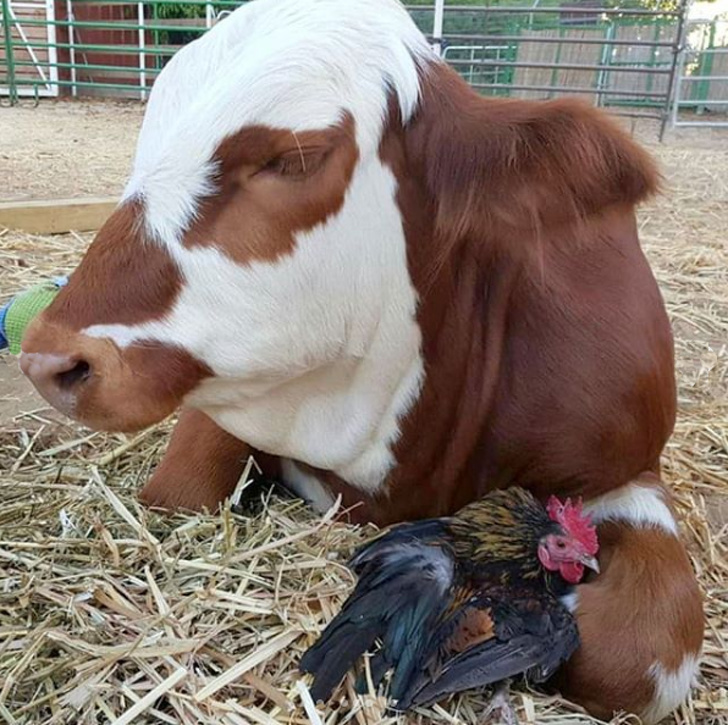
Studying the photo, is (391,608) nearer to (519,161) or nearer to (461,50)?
(519,161)

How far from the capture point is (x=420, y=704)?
53.4 inches

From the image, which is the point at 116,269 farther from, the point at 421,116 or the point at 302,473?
the point at 302,473

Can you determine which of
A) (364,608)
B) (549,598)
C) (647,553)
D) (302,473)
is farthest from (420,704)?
(302,473)

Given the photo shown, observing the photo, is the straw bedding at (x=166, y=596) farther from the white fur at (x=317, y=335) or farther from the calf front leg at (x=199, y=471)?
the white fur at (x=317, y=335)

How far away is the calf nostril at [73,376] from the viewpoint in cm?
138

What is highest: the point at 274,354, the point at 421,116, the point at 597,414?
the point at 421,116

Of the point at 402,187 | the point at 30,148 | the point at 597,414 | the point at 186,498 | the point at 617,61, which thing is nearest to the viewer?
the point at 402,187

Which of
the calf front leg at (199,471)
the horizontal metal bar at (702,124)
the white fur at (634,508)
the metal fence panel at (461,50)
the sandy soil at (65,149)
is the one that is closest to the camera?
the white fur at (634,508)

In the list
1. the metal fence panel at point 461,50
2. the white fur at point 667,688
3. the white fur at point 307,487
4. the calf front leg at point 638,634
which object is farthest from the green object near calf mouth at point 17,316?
the metal fence panel at point 461,50

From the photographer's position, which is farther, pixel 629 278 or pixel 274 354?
pixel 629 278

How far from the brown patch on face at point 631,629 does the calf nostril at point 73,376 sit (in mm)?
823

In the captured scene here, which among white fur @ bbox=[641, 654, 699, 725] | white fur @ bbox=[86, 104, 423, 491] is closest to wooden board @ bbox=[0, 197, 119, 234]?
white fur @ bbox=[86, 104, 423, 491]

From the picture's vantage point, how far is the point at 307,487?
1.87m

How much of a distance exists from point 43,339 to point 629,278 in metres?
0.96
